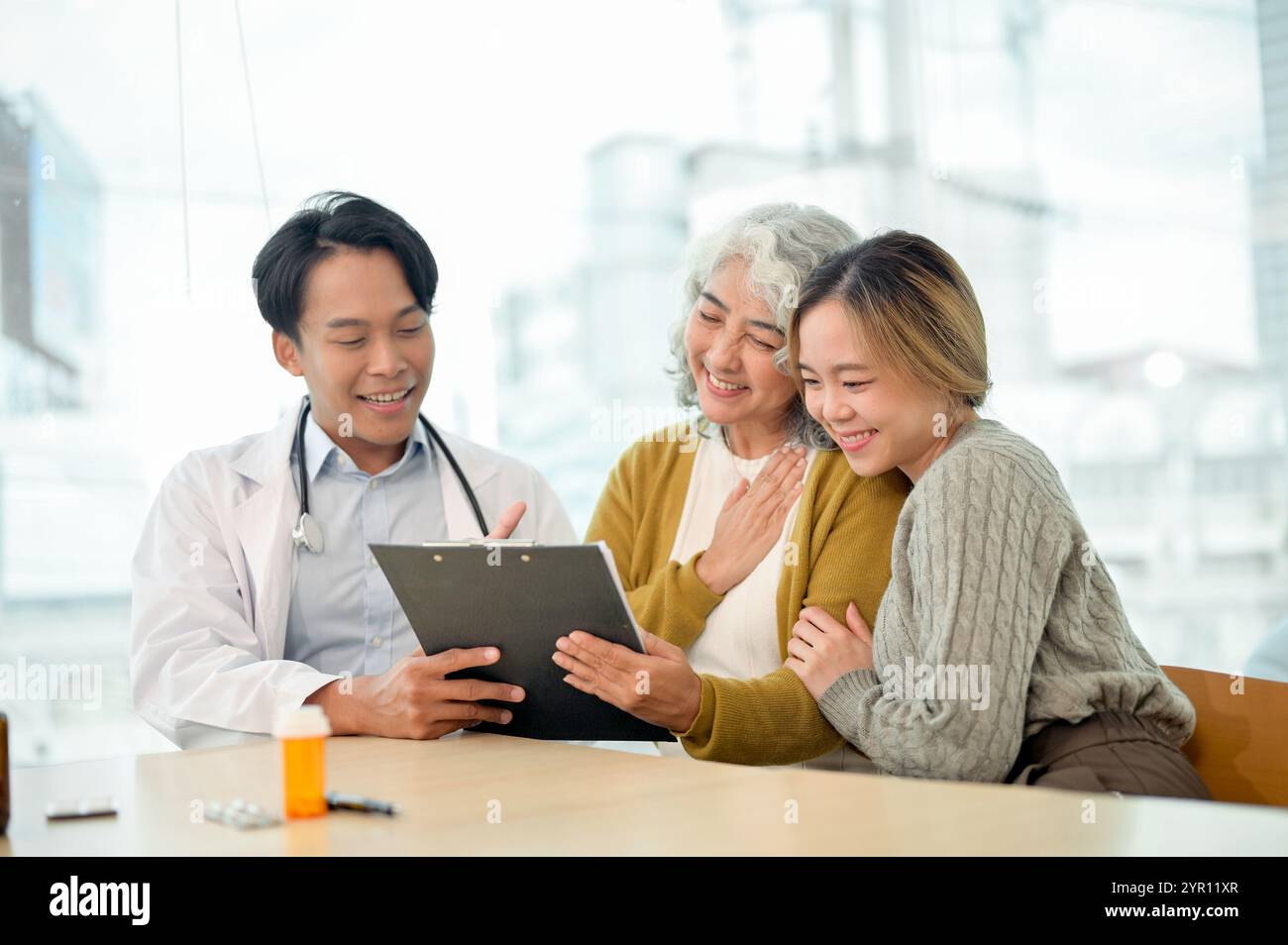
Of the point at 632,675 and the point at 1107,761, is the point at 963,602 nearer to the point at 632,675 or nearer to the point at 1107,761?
the point at 1107,761

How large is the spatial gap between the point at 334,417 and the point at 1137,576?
3151mm

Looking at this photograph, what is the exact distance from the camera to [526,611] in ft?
5.25

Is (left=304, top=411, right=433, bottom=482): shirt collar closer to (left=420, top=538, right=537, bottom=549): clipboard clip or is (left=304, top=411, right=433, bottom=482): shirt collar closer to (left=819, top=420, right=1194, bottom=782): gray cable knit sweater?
(left=420, top=538, right=537, bottom=549): clipboard clip

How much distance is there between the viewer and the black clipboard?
151 cm

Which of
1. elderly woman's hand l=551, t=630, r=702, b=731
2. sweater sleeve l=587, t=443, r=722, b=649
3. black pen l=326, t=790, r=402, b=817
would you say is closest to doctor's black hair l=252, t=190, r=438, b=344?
sweater sleeve l=587, t=443, r=722, b=649

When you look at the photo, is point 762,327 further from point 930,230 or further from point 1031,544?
point 930,230

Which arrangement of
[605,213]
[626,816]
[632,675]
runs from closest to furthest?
[626,816] < [632,675] < [605,213]

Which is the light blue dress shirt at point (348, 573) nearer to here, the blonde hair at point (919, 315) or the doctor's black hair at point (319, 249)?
the doctor's black hair at point (319, 249)

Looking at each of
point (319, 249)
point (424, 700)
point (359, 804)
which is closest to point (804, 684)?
point (424, 700)

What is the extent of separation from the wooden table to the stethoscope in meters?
0.62

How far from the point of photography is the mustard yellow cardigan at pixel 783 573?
1817mm

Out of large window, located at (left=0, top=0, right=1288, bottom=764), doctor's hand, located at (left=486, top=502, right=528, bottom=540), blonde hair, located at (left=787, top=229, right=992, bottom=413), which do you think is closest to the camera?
blonde hair, located at (left=787, top=229, right=992, bottom=413)

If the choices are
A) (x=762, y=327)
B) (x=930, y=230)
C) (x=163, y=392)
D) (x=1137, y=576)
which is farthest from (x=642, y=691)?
(x=1137, y=576)

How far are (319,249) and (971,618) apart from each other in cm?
133
